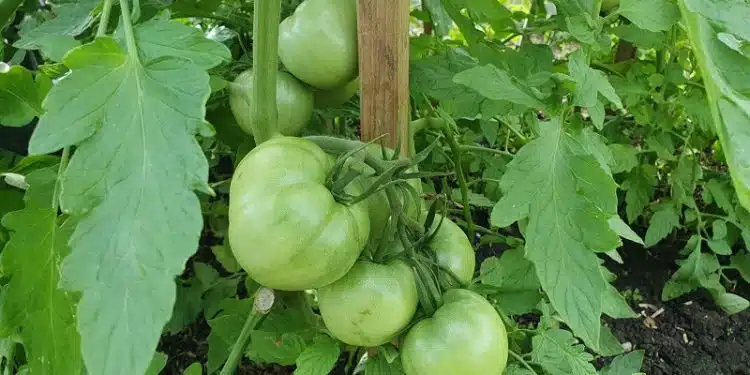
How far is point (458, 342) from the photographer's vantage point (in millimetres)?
737

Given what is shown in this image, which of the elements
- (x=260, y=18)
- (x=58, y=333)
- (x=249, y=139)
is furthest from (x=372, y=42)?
(x=58, y=333)

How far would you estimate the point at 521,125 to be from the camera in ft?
5.11

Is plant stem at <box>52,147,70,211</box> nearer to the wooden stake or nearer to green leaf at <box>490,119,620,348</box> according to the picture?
the wooden stake

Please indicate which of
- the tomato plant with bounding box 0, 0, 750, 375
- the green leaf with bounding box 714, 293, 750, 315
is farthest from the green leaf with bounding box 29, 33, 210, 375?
the green leaf with bounding box 714, 293, 750, 315

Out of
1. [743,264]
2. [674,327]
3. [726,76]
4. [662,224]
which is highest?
[726,76]

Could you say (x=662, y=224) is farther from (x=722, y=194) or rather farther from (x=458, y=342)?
(x=458, y=342)

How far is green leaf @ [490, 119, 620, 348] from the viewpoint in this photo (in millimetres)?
712

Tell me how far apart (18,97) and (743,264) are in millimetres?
1816

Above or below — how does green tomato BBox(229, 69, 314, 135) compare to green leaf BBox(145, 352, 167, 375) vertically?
above

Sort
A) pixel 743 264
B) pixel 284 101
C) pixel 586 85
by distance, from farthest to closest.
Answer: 1. pixel 743 264
2. pixel 284 101
3. pixel 586 85

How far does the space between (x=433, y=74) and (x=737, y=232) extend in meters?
1.30

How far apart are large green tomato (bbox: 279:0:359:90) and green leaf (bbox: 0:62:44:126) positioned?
351 millimetres

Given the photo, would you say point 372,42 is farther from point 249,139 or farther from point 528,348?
point 528,348

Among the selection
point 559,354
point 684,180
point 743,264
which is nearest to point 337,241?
point 559,354
